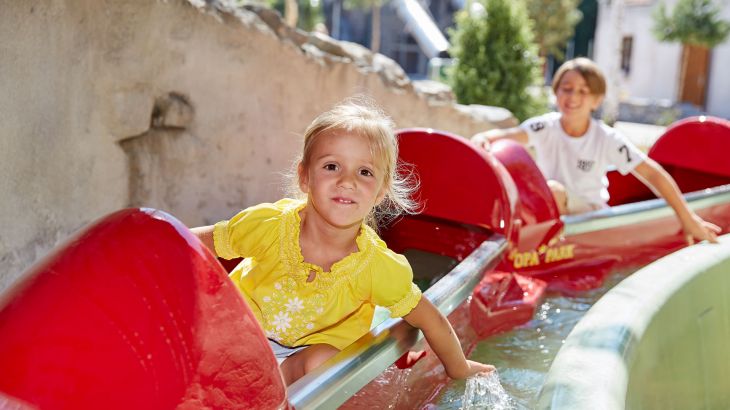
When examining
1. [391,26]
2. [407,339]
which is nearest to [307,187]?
[407,339]

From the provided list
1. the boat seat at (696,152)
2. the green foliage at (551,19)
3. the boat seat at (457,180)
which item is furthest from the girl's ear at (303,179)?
the green foliage at (551,19)

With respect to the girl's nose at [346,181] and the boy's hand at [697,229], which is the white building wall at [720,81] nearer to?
the boy's hand at [697,229]

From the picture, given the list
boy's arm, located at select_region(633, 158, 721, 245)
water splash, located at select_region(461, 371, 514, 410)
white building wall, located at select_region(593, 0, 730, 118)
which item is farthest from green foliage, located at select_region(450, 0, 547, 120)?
white building wall, located at select_region(593, 0, 730, 118)

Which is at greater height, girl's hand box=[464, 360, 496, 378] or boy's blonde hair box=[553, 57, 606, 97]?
boy's blonde hair box=[553, 57, 606, 97]

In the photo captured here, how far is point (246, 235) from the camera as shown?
188 cm

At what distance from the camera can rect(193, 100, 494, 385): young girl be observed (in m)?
1.77

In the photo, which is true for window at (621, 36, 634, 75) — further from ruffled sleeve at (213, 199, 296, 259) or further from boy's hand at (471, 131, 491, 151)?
ruffled sleeve at (213, 199, 296, 259)

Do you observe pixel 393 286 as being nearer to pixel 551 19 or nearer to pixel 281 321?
pixel 281 321

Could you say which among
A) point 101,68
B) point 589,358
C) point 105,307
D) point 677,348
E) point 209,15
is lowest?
point 677,348

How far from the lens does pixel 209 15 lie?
3.77 m

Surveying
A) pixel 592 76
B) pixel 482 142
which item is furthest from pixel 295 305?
pixel 592 76

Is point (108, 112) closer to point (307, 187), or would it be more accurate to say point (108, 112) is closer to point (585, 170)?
point (307, 187)

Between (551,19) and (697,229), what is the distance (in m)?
18.2

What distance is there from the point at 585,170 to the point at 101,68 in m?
2.18
